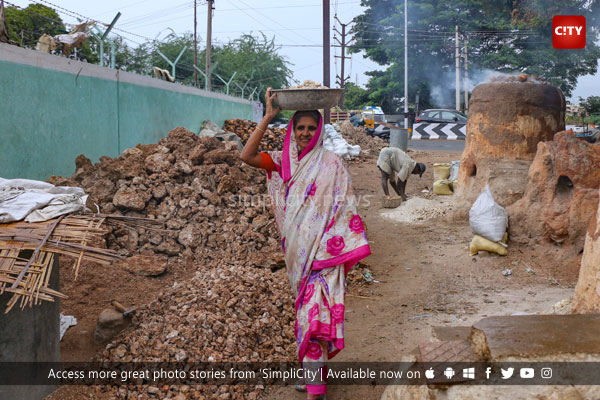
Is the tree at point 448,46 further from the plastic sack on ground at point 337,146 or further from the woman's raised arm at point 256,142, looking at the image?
the woman's raised arm at point 256,142

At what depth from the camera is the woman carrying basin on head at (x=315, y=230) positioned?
9.39 feet

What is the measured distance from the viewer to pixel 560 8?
1100cm

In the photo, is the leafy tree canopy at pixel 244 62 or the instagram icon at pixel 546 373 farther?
the leafy tree canopy at pixel 244 62

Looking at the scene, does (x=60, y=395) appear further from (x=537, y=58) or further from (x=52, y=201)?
(x=537, y=58)

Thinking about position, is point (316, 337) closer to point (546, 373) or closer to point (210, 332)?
point (210, 332)

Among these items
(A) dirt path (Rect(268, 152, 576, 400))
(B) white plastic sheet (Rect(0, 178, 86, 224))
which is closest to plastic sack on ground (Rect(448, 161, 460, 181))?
(A) dirt path (Rect(268, 152, 576, 400))

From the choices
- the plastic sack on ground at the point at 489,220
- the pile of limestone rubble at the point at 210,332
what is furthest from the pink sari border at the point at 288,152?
the plastic sack on ground at the point at 489,220

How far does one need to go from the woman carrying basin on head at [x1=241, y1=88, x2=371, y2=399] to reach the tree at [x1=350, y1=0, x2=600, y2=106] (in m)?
17.8

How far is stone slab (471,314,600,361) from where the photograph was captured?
6.02 feet

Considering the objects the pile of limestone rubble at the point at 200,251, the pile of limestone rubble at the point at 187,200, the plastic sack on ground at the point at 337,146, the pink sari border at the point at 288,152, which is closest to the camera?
the pink sari border at the point at 288,152

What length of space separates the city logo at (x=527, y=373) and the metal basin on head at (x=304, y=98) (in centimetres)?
185

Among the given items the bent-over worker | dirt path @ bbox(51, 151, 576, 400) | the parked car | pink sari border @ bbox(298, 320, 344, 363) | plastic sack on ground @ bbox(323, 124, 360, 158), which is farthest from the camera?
the parked car

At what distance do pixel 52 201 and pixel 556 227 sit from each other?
4.86 metres

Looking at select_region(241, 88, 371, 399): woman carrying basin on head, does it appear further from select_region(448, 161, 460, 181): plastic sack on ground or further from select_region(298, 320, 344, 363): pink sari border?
select_region(448, 161, 460, 181): plastic sack on ground
